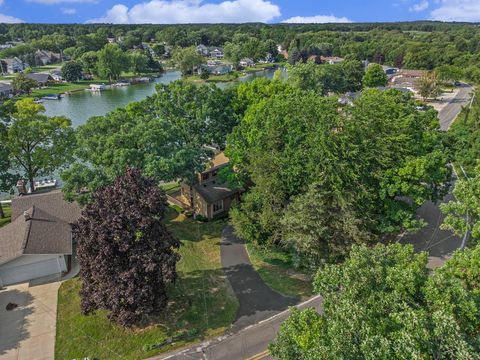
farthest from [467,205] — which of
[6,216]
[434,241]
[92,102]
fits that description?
[92,102]

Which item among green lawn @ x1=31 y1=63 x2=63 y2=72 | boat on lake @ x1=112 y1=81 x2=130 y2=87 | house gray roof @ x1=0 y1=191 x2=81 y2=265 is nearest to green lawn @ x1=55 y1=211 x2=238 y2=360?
house gray roof @ x1=0 y1=191 x2=81 y2=265

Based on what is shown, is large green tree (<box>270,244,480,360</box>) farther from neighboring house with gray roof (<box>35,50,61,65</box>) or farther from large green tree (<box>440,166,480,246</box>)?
neighboring house with gray roof (<box>35,50,61,65</box>)

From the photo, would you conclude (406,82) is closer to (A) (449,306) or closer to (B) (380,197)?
(B) (380,197)

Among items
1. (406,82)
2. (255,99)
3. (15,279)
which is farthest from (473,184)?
(406,82)

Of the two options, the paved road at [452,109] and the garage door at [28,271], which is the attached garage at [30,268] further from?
the paved road at [452,109]

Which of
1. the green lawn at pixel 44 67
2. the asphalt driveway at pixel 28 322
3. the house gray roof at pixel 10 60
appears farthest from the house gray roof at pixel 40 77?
the asphalt driveway at pixel 28 322
